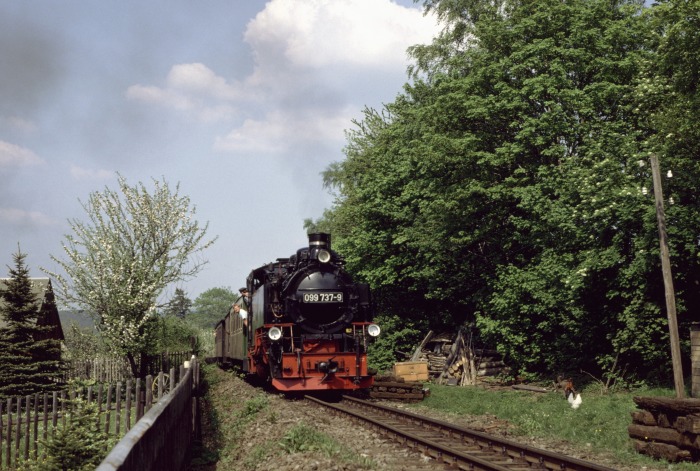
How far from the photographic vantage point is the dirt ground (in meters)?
9.54

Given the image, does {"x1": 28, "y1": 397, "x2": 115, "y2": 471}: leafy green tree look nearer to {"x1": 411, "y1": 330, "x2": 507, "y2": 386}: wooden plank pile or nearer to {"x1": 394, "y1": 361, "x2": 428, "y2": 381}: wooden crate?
{"x1": 394, "y1": 361, "x2": 428, "y2": 381}: wooden crate

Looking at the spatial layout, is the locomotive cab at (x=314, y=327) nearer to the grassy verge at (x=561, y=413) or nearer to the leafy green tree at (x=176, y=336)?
the grassy verge at (x=561, y=413)

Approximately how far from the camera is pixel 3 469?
1241 centimetres

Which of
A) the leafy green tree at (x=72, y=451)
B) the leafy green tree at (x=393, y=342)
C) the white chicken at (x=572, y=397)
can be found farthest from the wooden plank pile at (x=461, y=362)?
the leafy green tree at (x=72, y=451)

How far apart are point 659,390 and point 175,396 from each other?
49.3ft

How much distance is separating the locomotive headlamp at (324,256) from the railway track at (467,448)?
489 centimetres

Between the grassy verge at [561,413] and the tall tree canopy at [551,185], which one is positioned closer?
the grassy verge at [561,413]

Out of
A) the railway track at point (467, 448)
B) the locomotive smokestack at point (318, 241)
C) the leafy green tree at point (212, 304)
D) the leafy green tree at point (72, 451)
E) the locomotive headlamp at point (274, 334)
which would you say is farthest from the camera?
the leafy green tree at point (212, 304)

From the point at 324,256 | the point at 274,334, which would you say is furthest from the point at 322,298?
the point at 274,334

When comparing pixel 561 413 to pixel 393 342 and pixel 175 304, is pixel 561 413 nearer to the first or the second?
pixel 393 342

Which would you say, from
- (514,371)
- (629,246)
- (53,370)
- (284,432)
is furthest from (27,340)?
(629,246)

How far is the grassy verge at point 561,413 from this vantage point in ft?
38.3

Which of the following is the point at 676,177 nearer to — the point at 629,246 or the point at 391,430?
the point at 629,246

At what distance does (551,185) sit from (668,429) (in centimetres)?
1301
